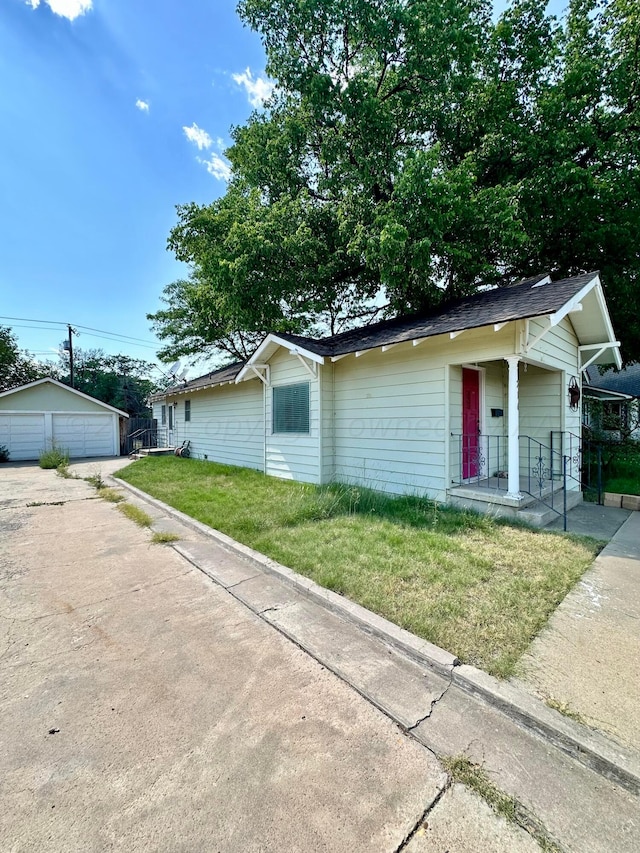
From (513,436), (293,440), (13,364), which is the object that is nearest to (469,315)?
(513,436)

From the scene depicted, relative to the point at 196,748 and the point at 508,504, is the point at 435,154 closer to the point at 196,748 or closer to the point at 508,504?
the point at 508,504

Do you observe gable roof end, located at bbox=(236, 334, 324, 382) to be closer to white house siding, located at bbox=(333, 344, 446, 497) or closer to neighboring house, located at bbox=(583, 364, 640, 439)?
white house siding, located at bbox=(333, 344, 446, 497)

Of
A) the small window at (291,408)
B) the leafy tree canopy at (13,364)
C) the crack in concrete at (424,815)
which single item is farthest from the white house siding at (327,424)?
the leafy tree canopy at (13,364)

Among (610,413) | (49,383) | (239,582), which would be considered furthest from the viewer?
(49,383)

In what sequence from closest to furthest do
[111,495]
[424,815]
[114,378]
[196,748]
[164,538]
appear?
[424,815]
[196,748]
[164,538]
[111,495]
[114,378]

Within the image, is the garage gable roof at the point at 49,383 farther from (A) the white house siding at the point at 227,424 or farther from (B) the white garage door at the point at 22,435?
(A) the white house siding at the point at 227,424

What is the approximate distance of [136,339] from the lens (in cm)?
3194

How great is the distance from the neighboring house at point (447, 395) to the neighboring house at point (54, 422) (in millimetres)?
12504

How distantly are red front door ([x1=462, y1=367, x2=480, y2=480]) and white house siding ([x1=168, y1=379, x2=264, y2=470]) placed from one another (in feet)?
18.2

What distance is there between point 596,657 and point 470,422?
505 cm

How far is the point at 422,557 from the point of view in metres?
4.01

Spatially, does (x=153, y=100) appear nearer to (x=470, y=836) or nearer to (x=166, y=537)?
(x=166, y=537)

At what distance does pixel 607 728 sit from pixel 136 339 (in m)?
36.3

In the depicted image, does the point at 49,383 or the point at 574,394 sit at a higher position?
the point at 49,383
